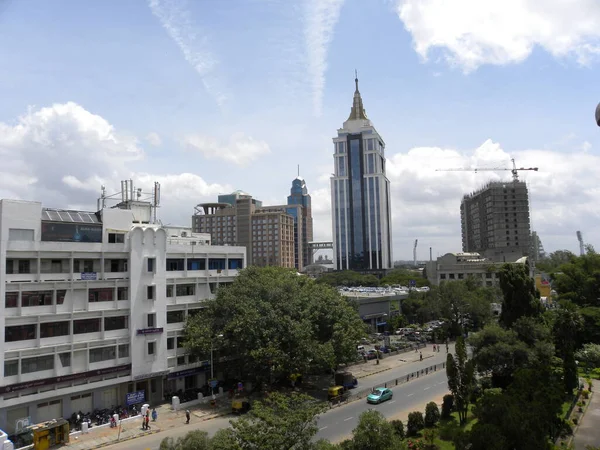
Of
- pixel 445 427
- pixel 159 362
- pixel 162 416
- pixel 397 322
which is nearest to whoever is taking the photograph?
pixel 445 427

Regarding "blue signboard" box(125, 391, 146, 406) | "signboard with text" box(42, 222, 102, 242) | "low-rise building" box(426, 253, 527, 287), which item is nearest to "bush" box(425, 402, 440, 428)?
"blue signboard" box(125, 391, 146, 406)

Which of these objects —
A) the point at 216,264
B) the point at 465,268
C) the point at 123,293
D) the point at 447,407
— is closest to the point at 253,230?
the point at 465,268

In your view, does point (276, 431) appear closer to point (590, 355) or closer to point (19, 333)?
point (19, 333)

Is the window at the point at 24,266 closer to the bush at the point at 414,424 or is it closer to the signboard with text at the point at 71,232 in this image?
the signboard with text at the point at 71,232

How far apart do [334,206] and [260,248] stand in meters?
32.1

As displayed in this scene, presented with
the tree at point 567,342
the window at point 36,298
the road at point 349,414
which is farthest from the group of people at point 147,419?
the tree at point 567,342

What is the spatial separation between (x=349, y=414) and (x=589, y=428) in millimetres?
16244

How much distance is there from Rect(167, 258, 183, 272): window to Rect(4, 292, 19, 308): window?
12.6 meters

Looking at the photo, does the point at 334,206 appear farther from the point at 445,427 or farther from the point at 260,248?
the point at 445,427

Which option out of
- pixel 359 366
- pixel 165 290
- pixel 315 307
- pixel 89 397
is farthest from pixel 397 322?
pixel 89 397

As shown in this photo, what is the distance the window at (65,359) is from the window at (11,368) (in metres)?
2.89

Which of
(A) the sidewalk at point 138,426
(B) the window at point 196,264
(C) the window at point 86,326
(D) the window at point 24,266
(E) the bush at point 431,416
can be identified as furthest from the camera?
(B) the window at point 196,264

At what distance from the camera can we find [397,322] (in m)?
76.8

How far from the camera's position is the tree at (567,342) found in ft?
119
